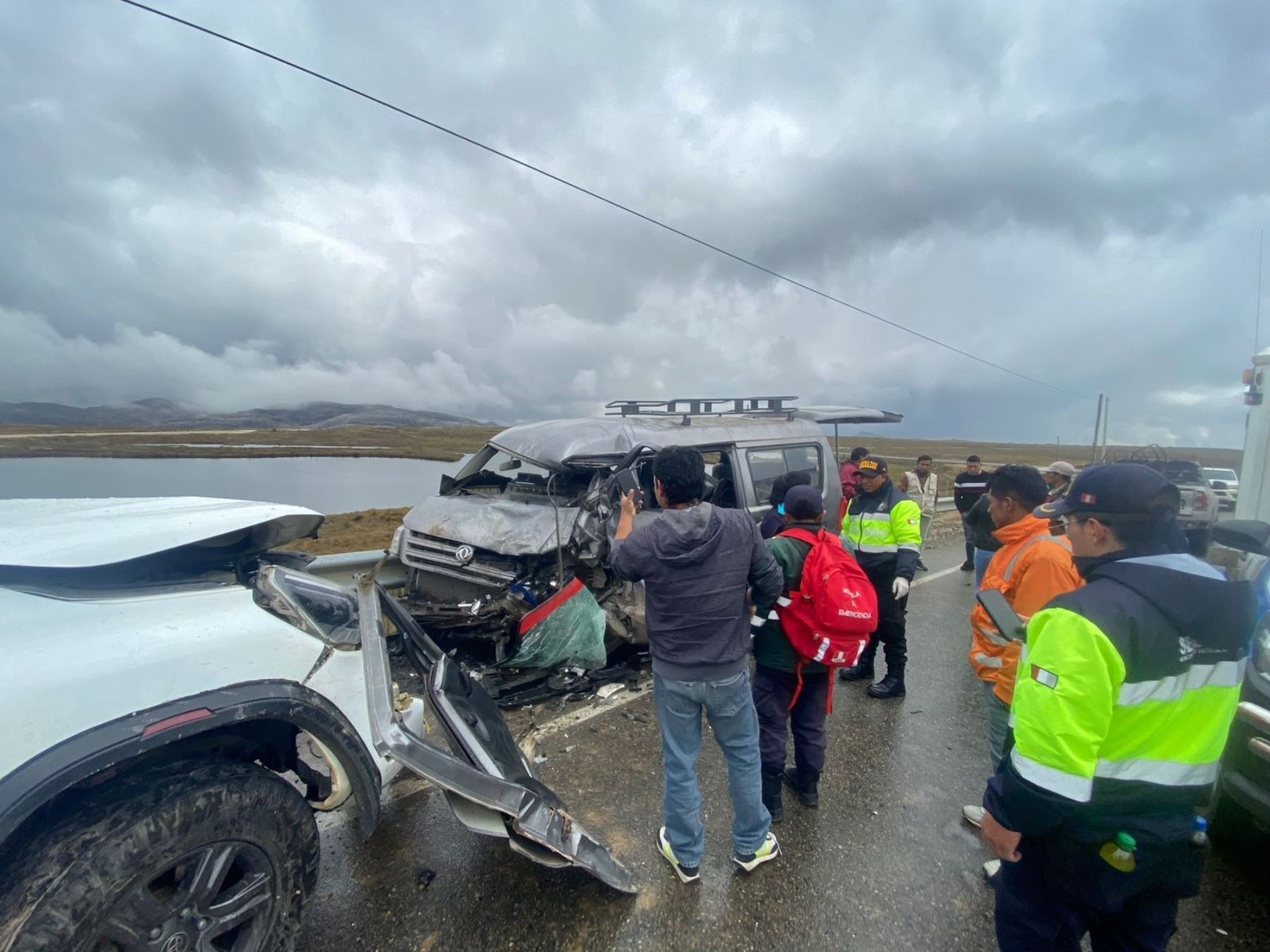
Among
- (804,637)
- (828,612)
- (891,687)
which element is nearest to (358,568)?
(804,637)

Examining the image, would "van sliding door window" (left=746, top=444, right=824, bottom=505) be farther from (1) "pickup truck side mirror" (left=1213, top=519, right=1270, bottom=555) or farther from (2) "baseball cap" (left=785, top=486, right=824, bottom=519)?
(1) "pickup truck side mirror" (left=1213, top=519, right=1270, bottom=555)

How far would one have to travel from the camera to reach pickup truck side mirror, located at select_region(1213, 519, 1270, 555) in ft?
10.3

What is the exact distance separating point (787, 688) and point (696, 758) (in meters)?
0.63

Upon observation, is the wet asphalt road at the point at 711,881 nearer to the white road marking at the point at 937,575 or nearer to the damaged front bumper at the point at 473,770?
the damaged front bumper at the point at 473,770

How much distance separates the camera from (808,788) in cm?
297

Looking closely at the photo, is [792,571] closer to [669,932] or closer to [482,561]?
[669,932]

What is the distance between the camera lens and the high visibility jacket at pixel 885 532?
4195mm

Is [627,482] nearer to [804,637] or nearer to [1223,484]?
[804,637]

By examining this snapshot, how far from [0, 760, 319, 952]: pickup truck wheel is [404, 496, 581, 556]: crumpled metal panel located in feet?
7.43

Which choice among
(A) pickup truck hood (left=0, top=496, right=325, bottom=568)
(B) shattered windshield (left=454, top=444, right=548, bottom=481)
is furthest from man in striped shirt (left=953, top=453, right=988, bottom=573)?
(A) pickup truck hood (left=0, top=496, right=325, bottom=568)

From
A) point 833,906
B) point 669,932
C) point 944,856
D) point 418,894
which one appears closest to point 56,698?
point 418,894

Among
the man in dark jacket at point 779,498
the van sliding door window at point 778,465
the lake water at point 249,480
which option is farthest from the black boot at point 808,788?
the lake water at point 249,480

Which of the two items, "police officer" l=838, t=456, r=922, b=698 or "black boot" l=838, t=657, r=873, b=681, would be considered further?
"black boot" l=838, t=657, r=873, b=681

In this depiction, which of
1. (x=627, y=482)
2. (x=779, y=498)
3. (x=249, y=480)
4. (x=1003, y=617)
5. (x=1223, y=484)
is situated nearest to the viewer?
(x=1003, y=617)
